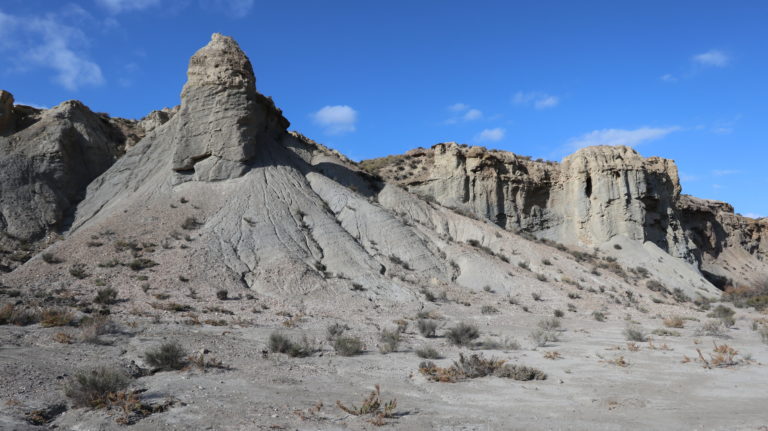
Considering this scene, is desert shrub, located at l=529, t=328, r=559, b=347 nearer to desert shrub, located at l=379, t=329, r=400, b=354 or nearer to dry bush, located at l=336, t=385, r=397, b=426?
desert shrub, located at l=379, t=329, r=400, b=354

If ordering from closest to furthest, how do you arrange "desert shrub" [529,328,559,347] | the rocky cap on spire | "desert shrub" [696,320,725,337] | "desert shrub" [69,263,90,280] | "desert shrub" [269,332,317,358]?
"desert shrub" [269,332,317,358]
"desert shrub" [529,328,559,347]
"desert shrub" [696,320,725,337]
"desert shrub" [69,263,90,280]
the rocky cap on spire

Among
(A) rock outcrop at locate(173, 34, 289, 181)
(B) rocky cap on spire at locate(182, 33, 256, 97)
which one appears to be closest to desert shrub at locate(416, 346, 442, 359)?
A: (A) rock outcrop at locate(173, 34, 289, 181)

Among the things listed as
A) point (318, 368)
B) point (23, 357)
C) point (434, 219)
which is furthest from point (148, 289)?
point (434, 219)

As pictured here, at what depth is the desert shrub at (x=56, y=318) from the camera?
489 inches

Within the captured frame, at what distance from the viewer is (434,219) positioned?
108 ft

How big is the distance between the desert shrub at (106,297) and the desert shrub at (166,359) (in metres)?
7.40

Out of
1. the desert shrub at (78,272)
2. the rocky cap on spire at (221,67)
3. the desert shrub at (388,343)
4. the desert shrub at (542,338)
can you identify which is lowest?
the desert shrub at (388,343)

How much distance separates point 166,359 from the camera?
9.74m

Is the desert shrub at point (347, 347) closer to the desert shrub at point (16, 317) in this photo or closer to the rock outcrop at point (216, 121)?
the desert shrub at point (16, 317)

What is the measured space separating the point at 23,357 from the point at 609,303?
22.3 meters

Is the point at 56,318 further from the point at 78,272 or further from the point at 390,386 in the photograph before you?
the point at 390,386

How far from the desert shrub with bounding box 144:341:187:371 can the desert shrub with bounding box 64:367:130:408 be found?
5.58 feet

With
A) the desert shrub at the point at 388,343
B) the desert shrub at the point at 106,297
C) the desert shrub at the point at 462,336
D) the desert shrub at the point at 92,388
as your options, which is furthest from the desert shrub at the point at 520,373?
the desert shrub at the point at 106,297

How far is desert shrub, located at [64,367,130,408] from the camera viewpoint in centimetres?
746
